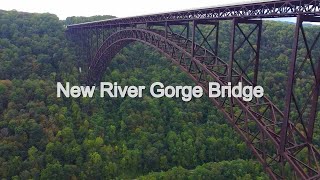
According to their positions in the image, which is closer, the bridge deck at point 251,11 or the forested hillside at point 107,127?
the bridge deck at point 251,11

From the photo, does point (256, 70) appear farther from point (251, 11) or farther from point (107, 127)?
point (107, 127)

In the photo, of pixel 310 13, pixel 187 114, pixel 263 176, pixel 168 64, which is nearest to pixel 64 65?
pixel 168 64

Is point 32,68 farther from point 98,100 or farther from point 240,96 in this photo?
point 240,96

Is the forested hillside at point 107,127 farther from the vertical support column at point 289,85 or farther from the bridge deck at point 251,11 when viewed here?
the vertical support column at point 289,85

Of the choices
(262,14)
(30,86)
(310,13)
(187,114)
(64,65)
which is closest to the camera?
(310,13)

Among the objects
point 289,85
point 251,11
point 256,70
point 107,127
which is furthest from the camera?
point 107,127

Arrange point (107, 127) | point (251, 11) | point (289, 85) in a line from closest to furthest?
point (289, 85) < point (251, 11) < point (107, 127)

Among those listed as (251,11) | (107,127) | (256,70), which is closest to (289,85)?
(256,70)

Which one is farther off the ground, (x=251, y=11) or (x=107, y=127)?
(x=251, y=11)

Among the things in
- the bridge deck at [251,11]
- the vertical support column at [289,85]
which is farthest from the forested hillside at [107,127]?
the vertical support column at [289,85]
